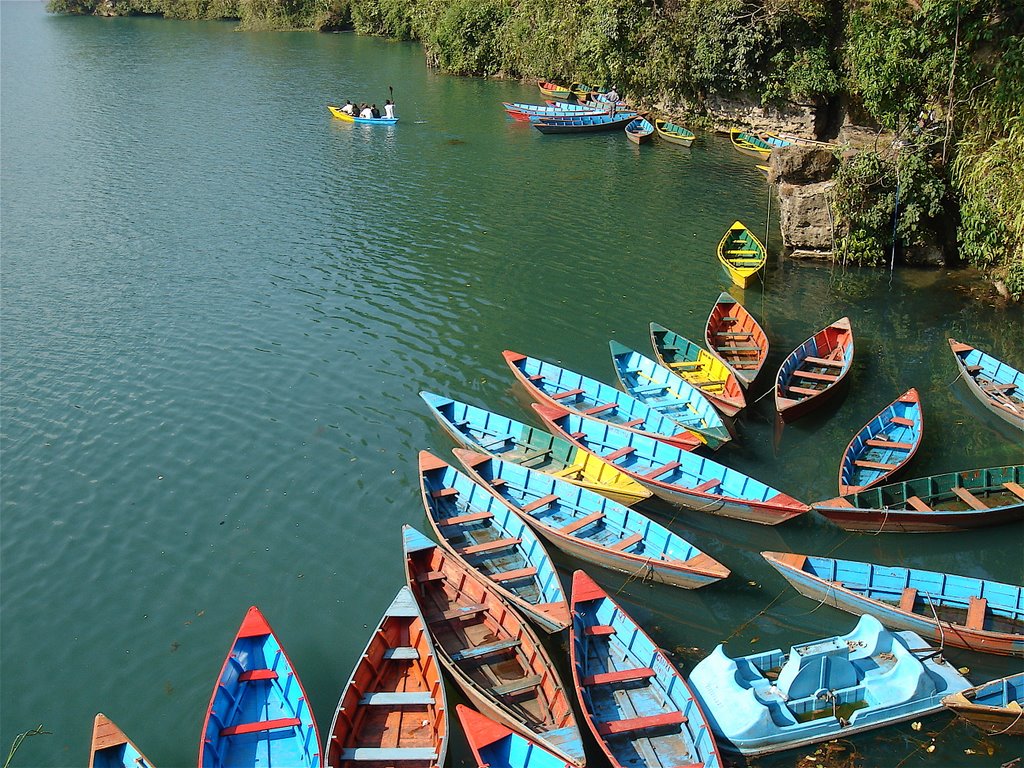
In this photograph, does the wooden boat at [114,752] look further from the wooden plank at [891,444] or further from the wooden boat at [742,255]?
the wooden boat at [742,255]

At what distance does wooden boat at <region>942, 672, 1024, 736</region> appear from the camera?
43.0ft

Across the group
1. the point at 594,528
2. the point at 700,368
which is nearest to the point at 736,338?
the point at 700,368

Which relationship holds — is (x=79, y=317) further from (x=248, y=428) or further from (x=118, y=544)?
(x=118, y=544)

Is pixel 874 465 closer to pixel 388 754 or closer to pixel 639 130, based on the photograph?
pixel 388 754

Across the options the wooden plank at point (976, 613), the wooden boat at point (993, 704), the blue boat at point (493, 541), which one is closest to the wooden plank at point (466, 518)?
the blue boat at point (493, 541)

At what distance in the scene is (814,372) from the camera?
76.1 feet

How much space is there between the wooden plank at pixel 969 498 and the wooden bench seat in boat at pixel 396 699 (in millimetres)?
11802

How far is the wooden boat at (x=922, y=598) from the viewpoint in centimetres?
1470

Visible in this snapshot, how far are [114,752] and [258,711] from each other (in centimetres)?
209

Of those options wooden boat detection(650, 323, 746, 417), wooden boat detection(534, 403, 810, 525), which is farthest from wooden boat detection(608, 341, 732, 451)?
wooden boat detection(534, 403, 810, 525)

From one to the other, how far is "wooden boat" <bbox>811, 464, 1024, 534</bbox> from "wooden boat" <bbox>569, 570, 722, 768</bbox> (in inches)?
213

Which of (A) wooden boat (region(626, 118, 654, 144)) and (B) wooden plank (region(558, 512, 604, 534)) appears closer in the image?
(B) wooden plank (region(558, 512, 604, 534))

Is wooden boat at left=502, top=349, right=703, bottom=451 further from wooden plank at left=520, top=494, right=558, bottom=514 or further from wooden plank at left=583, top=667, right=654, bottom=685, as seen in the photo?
wooden plank at left=583, top=667, right=654, bottom=685

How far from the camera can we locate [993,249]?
26.9m
